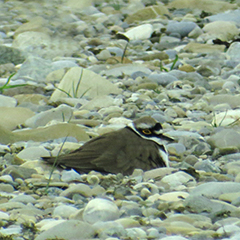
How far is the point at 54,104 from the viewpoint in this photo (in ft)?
16.9

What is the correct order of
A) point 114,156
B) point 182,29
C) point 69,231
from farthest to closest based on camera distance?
point 182,29
point 114,156
point 69,231

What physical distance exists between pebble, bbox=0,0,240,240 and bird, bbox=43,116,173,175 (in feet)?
0.23

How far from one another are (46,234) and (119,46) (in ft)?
21.0

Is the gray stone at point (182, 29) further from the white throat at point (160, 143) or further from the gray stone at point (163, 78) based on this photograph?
the white throat at point (160, 143)

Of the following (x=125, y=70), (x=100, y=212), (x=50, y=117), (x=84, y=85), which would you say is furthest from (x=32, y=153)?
(x=125, y=70)

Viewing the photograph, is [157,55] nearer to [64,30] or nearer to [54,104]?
[54,104]

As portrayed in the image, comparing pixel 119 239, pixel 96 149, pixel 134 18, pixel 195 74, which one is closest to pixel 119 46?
pixel 134 18

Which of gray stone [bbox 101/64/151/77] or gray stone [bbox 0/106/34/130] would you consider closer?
gray stone [bbox 0/106/34/130]

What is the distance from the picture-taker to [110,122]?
446cm

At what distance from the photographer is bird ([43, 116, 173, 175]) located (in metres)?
3.18

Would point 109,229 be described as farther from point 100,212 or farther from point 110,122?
point 110,122

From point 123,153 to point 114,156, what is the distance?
7 cm

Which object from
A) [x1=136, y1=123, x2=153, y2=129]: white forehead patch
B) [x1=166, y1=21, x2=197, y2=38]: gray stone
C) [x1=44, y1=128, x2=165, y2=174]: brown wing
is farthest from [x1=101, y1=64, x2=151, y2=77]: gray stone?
[x1=44, y1=128, x2=165, y2=174]: brown wing

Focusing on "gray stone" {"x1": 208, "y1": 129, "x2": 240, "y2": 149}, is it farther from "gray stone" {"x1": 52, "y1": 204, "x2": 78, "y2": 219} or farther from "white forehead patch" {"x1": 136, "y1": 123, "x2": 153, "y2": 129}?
"gray stone" {"x1": 52, "y1": 204, "x2": 78, "y2": 219}
